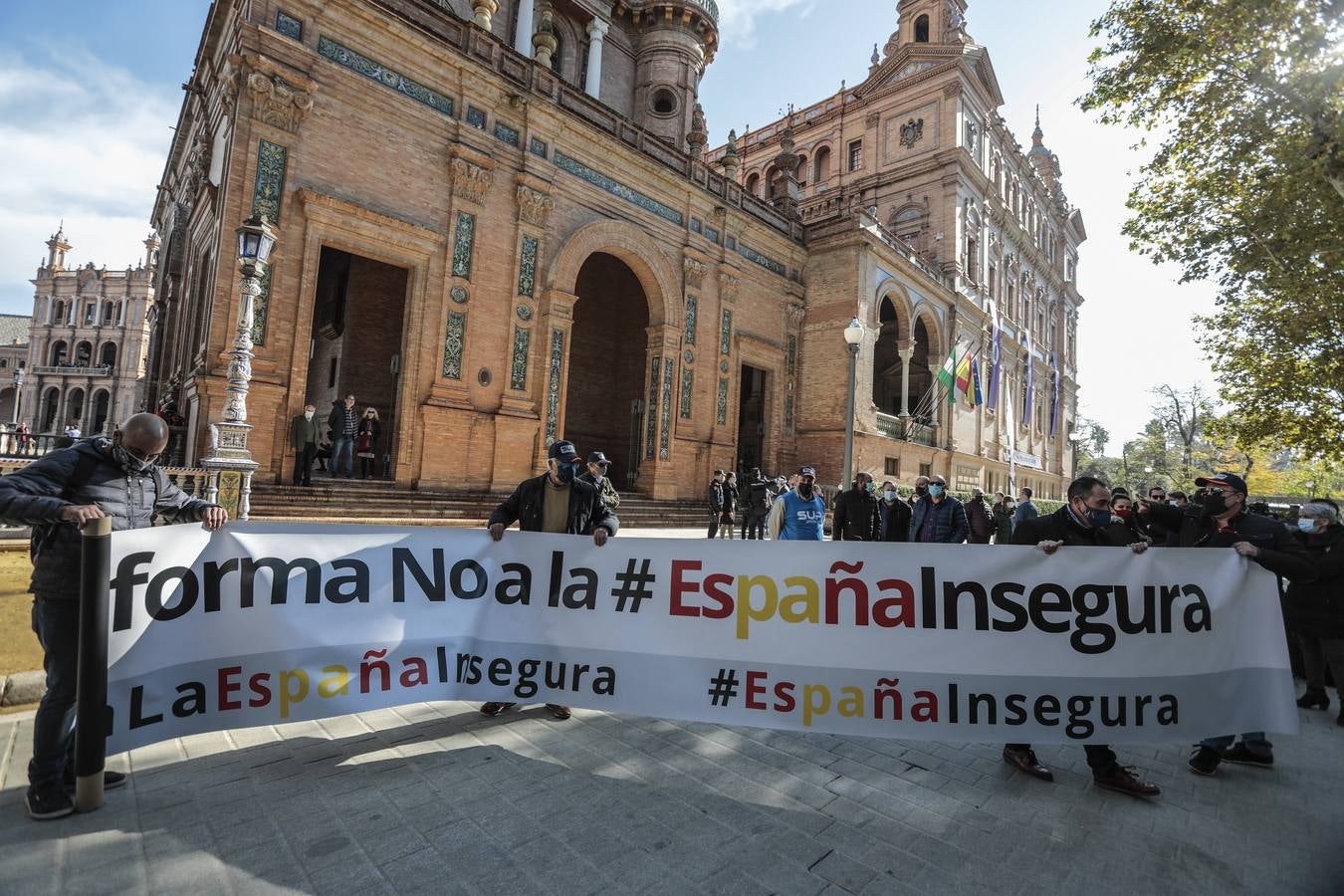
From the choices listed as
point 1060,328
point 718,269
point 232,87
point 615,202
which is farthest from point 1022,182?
point 232,87

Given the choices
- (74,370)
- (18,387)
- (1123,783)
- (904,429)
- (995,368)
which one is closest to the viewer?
(1123,783)

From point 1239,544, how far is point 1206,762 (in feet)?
4.43

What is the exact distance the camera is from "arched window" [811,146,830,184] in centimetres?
3428

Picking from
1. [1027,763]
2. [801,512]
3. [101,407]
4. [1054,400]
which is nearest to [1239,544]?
[1027,763]

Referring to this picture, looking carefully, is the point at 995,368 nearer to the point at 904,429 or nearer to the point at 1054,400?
the point at 904,429

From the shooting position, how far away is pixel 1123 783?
3418 millimetres

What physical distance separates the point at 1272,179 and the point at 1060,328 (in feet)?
130

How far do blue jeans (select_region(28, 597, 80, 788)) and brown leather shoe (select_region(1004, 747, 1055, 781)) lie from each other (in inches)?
193

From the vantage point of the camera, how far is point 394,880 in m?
2.39

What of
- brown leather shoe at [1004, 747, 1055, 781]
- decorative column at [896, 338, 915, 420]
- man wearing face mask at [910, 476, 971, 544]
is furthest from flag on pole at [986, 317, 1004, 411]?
brown leather shoe at [1004, 747, 1055, 781]

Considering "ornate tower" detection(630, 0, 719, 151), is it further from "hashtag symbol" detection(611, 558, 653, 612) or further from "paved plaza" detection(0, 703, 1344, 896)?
"paved plaza" detection(0, 703, 1344, 896)

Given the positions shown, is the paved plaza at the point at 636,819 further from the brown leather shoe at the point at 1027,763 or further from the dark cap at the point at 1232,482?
the dark cap at the point at 1232,482

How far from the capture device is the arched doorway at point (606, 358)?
21375 millimetres

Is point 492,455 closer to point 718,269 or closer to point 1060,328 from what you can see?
point 718,269
